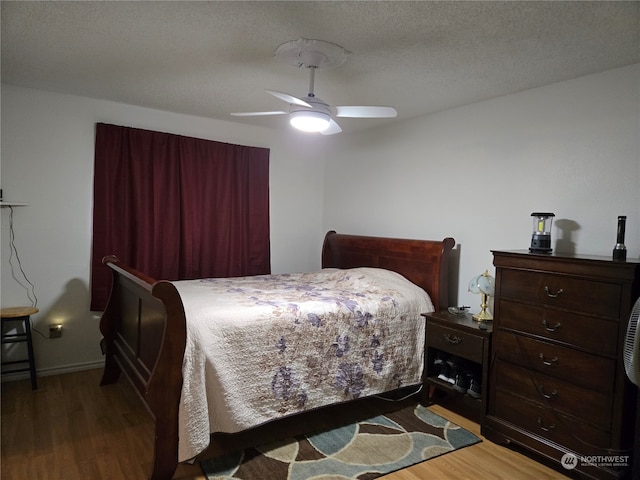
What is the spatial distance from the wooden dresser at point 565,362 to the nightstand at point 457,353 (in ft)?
0.33

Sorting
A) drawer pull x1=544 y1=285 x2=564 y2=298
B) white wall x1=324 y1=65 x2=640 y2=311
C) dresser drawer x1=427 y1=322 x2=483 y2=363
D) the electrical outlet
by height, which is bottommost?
the electrical outlet

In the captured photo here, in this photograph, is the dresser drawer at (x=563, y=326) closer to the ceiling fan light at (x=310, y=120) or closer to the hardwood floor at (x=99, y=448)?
the hardwood floor at (x=99, y=448)

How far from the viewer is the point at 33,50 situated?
249 cm

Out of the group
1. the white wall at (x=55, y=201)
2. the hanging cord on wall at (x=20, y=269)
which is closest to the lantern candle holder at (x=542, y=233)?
the white wall at (x=55, y=201)

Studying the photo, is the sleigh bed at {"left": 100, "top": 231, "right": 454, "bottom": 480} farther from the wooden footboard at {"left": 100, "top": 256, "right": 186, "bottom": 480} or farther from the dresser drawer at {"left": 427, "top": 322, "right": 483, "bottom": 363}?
the dresser drawer at {"left": 427, "top": 322, "right": 483, "bottom": 363}

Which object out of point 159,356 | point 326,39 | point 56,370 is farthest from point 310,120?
point 56,370

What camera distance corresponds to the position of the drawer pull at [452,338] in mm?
2792

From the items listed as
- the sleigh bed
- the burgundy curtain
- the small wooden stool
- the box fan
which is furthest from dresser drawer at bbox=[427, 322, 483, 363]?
the small wooden stool

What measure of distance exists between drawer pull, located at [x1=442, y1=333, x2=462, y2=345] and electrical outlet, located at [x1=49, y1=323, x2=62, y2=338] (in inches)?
126

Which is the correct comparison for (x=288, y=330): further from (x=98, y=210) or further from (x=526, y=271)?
(x=98, y=210)

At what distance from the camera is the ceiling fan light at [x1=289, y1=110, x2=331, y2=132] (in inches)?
94.8

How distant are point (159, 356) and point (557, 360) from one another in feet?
6.95

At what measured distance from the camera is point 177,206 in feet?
12.8

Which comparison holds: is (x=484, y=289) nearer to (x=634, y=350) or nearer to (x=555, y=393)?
(x=555, y=393)
